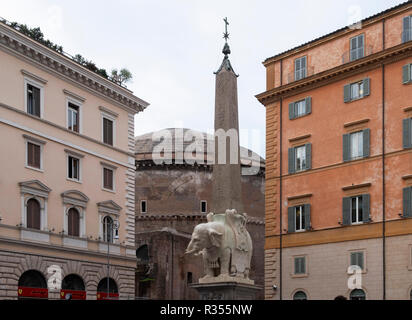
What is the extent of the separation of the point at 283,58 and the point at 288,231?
853cm

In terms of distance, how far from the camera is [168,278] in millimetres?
47188

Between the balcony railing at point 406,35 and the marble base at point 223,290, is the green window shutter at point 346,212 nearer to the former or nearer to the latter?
the balcony railing at point 406,35

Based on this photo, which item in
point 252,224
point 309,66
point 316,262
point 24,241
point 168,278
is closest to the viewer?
point 24,241

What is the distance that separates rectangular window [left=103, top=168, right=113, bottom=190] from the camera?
34375mm

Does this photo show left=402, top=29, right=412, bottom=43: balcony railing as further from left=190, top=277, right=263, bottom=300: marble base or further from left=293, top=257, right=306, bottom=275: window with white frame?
left=190, top=277, right=263, bottom=300: marble base

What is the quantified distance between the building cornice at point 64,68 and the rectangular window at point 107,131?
1.13 m

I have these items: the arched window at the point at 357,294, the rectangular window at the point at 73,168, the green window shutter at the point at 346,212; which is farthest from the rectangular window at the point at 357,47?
the rectangular window at the point at 73,168

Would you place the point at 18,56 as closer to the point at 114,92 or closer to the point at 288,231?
the point at 114,92

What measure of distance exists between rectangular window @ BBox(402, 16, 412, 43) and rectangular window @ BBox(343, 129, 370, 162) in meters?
4.15

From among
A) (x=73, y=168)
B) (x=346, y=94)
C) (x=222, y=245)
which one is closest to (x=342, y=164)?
(x=346, y=94)

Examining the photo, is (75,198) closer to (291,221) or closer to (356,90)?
(291,221)

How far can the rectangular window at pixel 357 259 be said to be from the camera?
29.8 meters

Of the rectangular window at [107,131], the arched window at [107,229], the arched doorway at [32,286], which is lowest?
the arched doorway at [32,286]
